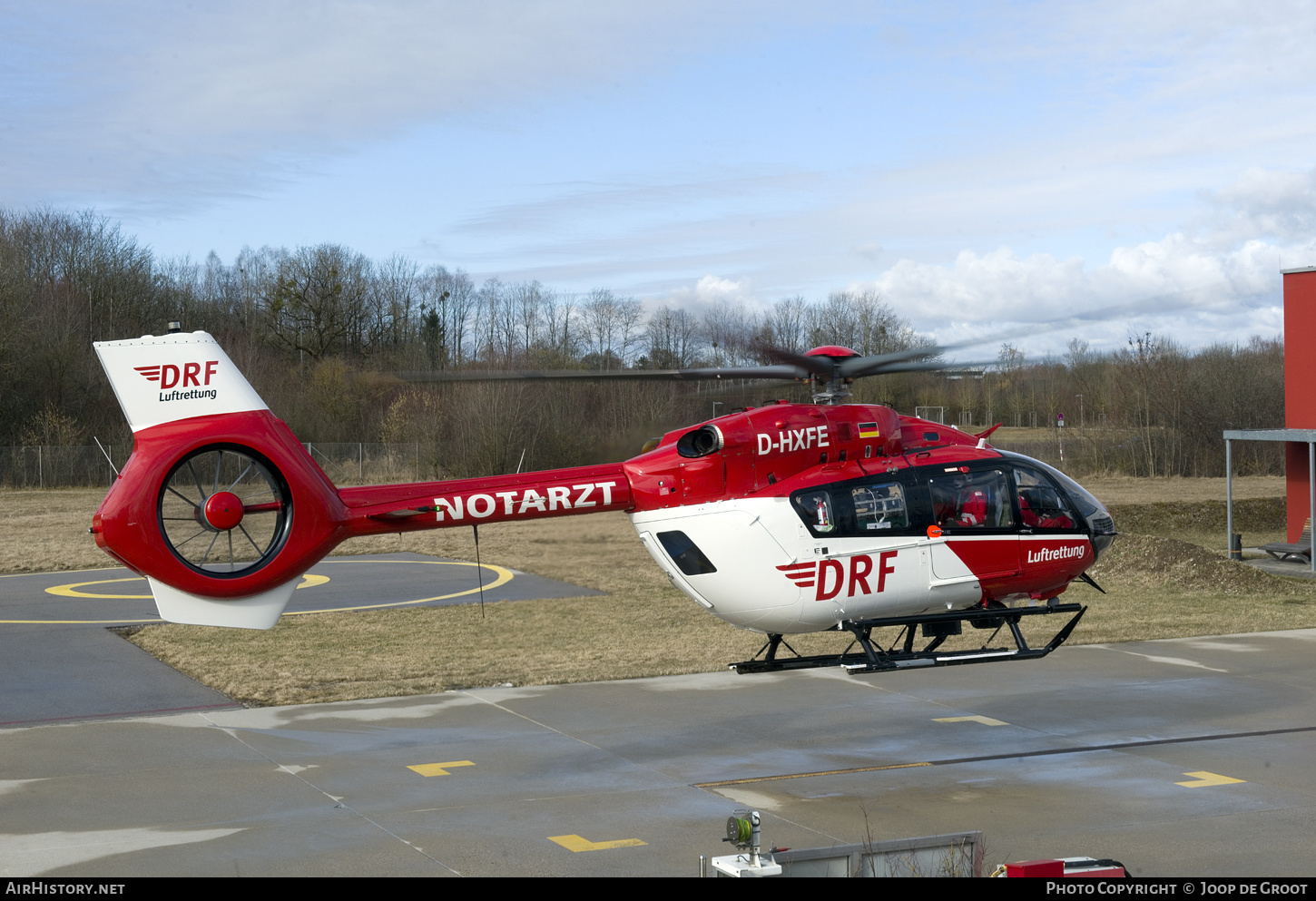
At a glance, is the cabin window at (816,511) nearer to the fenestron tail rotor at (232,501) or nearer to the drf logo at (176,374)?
the fenestron tail rotor at (232,501)

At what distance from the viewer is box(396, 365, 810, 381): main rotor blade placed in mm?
9023

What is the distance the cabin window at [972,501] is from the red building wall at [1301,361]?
1889cm

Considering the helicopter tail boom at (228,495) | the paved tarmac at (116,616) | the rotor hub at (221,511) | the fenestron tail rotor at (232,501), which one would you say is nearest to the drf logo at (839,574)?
the helicopter tail boom at (228,495)

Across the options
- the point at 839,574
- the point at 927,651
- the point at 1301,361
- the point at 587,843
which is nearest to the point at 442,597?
the point at 839,574

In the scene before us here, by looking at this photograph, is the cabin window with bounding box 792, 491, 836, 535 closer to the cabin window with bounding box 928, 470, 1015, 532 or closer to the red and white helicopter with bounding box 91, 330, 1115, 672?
the red and white helicopter with bounding box 91, 330, 1115, 672

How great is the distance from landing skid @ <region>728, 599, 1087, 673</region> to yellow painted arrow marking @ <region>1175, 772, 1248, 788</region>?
1.66 meters

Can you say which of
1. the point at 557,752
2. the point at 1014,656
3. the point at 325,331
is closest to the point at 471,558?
the point at 557,752

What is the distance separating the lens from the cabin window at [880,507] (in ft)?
34.8

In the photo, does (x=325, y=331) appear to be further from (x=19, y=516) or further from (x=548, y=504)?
(x=548, y=504)

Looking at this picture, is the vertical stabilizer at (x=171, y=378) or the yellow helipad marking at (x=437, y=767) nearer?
the vertical stabilizer at (x=171, y=378)

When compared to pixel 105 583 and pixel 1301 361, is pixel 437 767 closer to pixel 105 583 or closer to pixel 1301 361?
pixel 105 583

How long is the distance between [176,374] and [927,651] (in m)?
7.01

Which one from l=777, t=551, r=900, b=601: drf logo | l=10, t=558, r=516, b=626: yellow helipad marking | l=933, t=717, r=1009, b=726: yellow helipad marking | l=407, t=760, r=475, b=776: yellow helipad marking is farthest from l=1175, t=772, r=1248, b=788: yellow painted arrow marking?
l=10, t=558, r=516, b=626: yellow helipad marking
